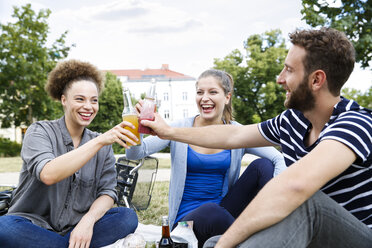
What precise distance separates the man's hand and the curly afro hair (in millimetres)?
1125

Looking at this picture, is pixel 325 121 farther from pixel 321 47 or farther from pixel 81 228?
pixel 81 228

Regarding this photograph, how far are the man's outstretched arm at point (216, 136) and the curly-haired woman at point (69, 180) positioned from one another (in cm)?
34

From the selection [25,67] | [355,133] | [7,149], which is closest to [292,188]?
[355,133]

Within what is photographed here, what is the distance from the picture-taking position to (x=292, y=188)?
1.73 metres

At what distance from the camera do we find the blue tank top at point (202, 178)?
327 centimetres

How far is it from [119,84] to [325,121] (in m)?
33.6

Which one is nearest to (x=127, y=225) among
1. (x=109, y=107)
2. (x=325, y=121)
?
(x=325, y=121)

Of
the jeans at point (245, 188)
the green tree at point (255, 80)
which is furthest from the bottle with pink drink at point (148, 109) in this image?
the green tree at point (255, 80)

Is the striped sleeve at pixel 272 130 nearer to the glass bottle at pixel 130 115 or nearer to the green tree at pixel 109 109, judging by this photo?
the glass bottle at pixel 130 115

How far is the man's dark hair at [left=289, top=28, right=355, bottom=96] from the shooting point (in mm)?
2172

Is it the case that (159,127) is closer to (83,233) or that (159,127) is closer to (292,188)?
(83,233)

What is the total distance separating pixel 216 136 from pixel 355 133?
1241 millimetres

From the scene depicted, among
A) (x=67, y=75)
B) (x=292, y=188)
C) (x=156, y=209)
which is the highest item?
(x=67, y=75)

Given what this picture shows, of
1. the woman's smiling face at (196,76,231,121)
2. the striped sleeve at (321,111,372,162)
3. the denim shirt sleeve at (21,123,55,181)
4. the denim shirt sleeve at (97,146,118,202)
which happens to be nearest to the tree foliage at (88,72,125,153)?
the woman's smiling face at (196,76,231,121)
